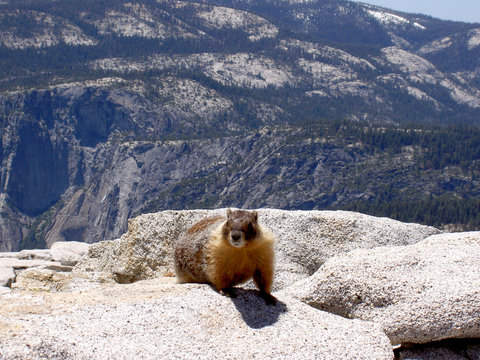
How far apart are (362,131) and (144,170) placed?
73.4 m

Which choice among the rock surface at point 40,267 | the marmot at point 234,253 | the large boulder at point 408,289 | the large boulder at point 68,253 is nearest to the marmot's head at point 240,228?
the marmot at point 234,253

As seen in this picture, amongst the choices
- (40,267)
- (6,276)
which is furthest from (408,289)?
(40,267)

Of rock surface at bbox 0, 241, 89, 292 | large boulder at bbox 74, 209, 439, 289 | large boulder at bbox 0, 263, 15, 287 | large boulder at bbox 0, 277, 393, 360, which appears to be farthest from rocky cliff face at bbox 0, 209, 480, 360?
large boulder at bbox 0, 263, 15, 287

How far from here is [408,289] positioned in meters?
8.57

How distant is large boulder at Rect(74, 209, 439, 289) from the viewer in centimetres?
1280

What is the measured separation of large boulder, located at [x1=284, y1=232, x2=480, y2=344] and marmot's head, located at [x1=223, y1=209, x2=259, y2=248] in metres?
1.92

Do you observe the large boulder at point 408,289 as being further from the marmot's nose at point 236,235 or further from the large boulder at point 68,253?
the large boulder at point 68,253

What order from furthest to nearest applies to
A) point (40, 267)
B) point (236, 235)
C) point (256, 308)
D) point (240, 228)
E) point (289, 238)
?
point (40, 267), point (289, 238), point (256, 308), point (240, 228), point (236, 235)

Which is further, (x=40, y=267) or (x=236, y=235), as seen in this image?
(x=40, y=267)

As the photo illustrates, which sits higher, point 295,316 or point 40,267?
point 295,316

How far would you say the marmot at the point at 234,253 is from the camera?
8.06 m

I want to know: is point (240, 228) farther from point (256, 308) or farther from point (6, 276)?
point (6, 276)

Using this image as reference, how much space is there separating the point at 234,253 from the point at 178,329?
144 centimetres

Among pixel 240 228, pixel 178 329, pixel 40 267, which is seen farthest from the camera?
pixel 40 267
